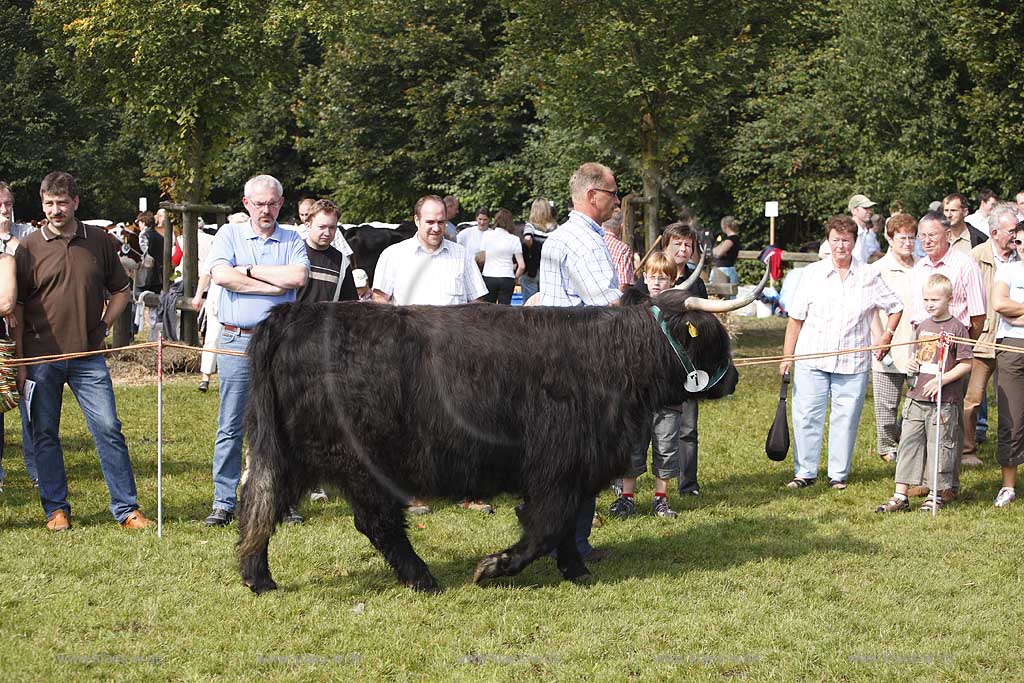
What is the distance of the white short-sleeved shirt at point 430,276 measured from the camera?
862 cm

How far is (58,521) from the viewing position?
25.8ft

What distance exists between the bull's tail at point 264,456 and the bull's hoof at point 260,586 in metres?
0.19

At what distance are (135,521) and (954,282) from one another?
6.24m

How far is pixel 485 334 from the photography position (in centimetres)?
646

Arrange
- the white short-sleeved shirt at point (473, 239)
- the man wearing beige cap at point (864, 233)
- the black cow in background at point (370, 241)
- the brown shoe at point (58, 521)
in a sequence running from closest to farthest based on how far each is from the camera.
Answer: the brown shoe at point (58, 521)
the man wearing beige cap at point (864, 233)
the white short-sleeved shirt at point (473, 239)
the black cow in background at point (370, 241)

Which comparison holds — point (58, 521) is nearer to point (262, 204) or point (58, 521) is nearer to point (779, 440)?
point (262, 204)

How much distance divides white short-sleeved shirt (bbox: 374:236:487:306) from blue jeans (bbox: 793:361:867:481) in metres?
2.78

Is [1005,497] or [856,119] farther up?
[856,119]

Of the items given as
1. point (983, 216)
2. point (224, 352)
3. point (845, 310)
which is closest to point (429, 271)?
point (224, 352)

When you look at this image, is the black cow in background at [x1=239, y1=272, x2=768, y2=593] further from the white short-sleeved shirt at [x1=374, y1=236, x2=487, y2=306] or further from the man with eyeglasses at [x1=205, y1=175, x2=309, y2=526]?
the white short-sleeved shirt at [x1=374, y1=236, x2=487, y2=306]

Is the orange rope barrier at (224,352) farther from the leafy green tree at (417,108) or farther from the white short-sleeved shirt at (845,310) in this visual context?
the leafy green tree at (417,108)

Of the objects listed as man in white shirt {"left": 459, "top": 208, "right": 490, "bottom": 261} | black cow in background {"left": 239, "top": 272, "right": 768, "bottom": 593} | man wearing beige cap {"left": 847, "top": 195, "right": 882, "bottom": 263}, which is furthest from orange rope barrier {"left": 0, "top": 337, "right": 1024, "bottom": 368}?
man in white shirt {"left": 459, "top": 208, "right": 490, "bottom": 261}

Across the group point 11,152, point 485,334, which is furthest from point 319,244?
point 11,152

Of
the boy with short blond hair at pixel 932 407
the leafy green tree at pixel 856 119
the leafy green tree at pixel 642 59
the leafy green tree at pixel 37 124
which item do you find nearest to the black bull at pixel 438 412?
the boy with short blond hair at pixel 932 407
